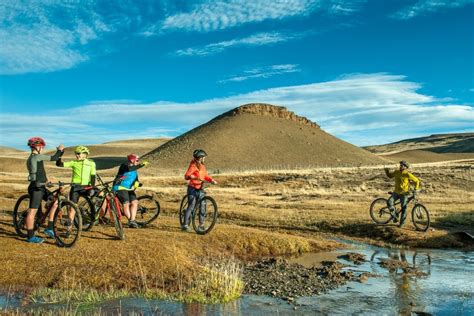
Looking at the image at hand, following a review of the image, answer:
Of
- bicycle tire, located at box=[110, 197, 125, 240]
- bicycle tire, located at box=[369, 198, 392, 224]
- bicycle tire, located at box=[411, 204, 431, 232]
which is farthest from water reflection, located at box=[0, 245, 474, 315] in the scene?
bicycle tire, located at box=[369, 198, 392, 224]

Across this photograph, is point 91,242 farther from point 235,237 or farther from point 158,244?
point 235,237

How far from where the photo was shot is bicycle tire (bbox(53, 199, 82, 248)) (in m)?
12.4

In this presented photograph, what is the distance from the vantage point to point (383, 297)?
10.5 m

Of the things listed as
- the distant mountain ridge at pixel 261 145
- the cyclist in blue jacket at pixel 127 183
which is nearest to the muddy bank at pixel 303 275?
the cyclist in blue jacket at pixel 127 183

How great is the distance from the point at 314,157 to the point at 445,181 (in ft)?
294

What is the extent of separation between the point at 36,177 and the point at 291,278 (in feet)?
22.7

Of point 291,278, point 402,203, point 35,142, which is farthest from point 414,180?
point 35,142

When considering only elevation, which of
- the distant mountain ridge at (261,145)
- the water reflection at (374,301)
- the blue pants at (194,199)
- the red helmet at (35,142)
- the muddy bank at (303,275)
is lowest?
the water reflection at (374,301)

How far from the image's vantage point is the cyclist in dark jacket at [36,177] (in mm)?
12039

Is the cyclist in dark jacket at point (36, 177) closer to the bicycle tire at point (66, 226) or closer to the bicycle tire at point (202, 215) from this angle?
the bicycle tire at point (66, 226)

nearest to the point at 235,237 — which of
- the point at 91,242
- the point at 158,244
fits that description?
the point at 158,244

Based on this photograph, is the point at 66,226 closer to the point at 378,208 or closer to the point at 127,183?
the point at 127,183

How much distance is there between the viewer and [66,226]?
1293 cm

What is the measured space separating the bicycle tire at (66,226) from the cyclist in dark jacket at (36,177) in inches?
12.0
